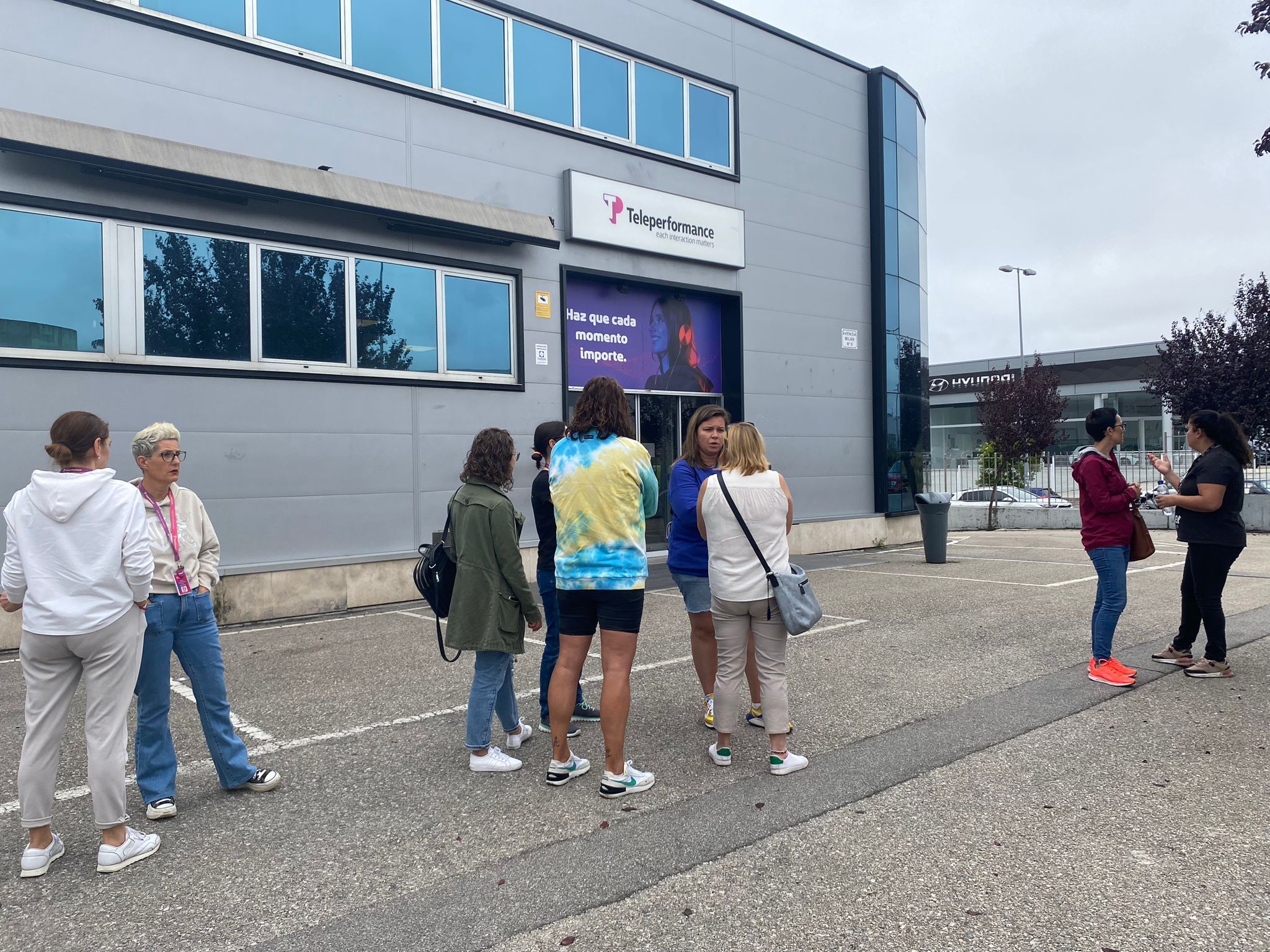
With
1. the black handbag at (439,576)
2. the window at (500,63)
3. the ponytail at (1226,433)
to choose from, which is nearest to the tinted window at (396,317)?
the window at (500,63)

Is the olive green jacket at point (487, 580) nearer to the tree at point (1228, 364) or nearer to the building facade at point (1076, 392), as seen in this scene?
the tree at point (1228, 364)

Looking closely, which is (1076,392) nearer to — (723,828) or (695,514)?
(695,514)

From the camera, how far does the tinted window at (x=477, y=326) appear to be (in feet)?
35.4

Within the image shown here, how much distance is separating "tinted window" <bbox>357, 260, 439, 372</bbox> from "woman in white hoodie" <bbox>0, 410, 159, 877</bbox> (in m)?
6.70

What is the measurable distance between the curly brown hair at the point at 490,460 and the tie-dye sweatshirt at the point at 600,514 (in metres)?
0.44

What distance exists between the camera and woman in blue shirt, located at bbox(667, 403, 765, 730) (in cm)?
485

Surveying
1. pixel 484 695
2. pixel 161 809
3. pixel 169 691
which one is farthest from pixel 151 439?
pixel 484 695

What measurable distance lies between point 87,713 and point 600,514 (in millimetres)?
2233

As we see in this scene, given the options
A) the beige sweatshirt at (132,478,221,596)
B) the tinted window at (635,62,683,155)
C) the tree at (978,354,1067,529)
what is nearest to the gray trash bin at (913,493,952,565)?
the tinted window at (635,62,683,155)

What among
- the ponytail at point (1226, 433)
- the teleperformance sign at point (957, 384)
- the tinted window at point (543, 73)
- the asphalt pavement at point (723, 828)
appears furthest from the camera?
the teleperformance sign at point (957, 384)

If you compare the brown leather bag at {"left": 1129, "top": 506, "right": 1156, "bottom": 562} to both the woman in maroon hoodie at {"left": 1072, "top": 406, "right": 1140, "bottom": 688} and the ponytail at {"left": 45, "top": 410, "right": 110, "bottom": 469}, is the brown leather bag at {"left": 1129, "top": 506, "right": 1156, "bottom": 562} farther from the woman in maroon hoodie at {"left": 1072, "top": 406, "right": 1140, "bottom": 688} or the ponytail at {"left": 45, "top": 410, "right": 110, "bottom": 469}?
the ponytail at {"left": 45, "top": 410, "right": 110, "bottom": 469}

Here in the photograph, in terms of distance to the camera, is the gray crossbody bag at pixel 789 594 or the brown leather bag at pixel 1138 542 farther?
the brown leather bag at pixel 1138 542

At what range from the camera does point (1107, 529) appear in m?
6.07

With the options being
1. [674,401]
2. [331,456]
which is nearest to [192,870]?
[331,456]
